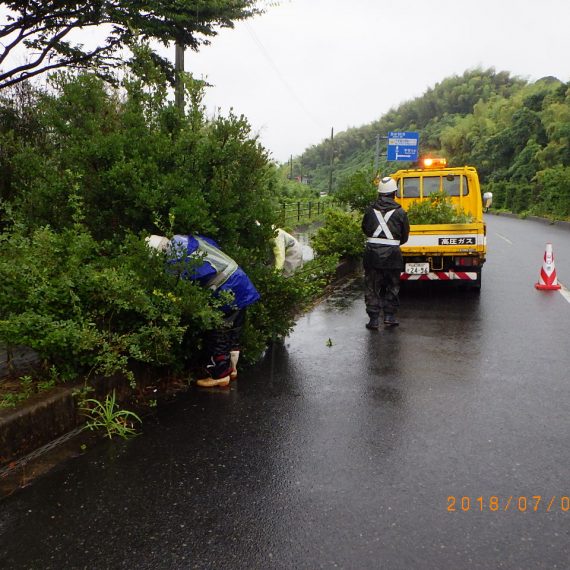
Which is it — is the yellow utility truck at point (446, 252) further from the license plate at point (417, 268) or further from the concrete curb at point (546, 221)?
the concrete curb at point (546, 221)

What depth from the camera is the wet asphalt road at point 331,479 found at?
2609mm

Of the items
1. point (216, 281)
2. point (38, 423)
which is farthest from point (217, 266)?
point (38, 423)

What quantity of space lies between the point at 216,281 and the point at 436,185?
8.00 metres

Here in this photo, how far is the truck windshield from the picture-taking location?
11305mm

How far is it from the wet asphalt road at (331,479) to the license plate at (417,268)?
3283mm

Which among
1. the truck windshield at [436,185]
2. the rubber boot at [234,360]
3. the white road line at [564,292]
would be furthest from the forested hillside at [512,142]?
the rubber boot at [234,360]

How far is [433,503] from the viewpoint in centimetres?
299

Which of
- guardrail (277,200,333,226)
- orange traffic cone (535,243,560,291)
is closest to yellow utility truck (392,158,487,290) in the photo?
orange traffic cone (535,243,560,291)

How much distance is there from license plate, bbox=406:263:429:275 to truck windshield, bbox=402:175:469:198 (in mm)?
2862

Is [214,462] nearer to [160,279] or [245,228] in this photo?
[160,279]

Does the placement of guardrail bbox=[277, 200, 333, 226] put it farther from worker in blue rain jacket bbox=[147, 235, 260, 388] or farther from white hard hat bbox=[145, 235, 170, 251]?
white hard hat bbox=[145, 235, 170, 251]

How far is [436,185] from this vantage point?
37.5 ft

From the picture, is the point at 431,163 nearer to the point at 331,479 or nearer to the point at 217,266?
the point at 217,266

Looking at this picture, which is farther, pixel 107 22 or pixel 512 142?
pixel 512 142
